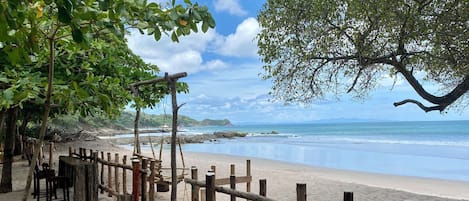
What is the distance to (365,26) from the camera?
6.67 meters

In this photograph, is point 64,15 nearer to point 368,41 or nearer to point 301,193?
point 301,193

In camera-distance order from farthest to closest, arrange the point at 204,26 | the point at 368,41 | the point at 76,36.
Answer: the point at 368,41
the point at 204,26
the point at 76,36

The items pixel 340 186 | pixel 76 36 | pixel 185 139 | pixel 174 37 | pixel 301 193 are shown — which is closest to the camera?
pixel 76 36

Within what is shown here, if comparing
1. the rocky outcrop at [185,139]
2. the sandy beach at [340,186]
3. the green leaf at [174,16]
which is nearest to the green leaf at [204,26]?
the green leaf at [174,16]

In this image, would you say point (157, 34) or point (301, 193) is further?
point (301, 193)

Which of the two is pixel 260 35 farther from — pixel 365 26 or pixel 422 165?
pixel 422 165

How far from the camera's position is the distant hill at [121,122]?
12355 mm

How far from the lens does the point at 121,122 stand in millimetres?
36156

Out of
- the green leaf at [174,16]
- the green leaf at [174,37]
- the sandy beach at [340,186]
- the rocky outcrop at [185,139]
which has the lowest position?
the sandy beach at [340,186]

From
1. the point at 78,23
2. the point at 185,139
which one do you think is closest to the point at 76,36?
the point at 78,23

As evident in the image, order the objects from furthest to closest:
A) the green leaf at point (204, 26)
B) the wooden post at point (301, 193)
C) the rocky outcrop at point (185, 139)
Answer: the rocky outcrop at point (185, 139)
the wooden post at point (301, 193)
the green leaf at point (204, 26)

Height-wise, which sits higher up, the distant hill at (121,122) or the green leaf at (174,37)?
the green leaf at (174,37)

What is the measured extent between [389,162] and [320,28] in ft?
44.0

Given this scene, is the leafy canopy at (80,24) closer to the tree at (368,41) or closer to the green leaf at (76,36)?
the green leaf at (76,36)
